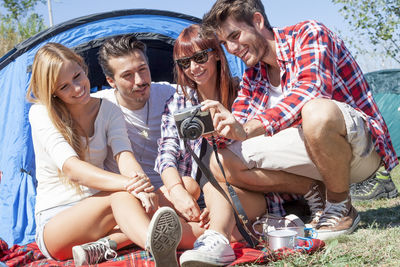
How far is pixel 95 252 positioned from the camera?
1.73 metres

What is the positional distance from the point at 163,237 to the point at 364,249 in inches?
28.3

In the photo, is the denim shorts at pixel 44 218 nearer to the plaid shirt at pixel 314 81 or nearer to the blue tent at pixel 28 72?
the blue tent at pixel 28 72

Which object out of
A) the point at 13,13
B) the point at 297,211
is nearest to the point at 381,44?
the point at 297,211

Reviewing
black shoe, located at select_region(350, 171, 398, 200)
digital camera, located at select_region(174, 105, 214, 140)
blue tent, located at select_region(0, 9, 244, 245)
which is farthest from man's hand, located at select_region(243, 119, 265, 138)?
blue tent, located at select_region(0, 9, 244, 245)

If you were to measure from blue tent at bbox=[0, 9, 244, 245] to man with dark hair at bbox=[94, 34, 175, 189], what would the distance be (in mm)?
519

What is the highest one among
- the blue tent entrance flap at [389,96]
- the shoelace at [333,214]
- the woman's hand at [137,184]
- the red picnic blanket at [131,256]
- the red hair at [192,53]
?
the red hair at [192,53]

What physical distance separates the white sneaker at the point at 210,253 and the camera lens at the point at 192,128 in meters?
0.39

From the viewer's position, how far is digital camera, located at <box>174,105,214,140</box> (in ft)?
5.73

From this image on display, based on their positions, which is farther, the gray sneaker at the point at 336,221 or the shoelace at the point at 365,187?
the shoelace at the point at 365,187

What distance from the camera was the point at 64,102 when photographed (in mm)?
2041

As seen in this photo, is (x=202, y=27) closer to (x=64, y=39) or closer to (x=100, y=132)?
(x=100, y=132)

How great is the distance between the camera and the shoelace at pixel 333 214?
5.92 feet

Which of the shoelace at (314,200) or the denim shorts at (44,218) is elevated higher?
the denim shorts at (44,218)

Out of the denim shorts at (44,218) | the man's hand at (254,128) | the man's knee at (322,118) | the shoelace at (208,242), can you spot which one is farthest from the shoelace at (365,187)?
the denim shorts at (44,218)
